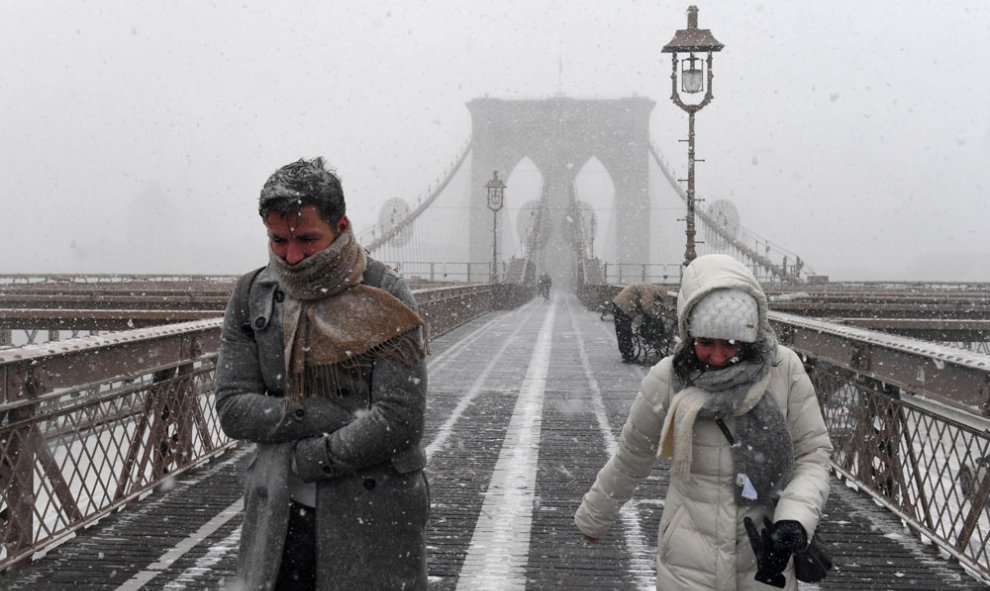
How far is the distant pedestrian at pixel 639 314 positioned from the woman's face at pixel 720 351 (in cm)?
1088

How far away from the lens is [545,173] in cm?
10200

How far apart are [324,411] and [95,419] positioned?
3.83 metres

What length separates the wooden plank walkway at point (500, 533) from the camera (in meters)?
4.20

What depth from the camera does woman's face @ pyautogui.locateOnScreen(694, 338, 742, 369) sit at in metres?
2.58

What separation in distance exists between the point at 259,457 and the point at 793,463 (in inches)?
60.8

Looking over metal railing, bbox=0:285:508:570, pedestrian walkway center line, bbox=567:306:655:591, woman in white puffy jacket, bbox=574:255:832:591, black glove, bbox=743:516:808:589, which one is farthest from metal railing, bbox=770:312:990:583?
metal railing, bbox=0:285:508:570

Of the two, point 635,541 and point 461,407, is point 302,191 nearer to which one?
point 635,541

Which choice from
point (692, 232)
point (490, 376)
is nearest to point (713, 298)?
point (490, 376)

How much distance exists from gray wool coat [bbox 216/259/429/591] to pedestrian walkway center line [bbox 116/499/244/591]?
2.06 m

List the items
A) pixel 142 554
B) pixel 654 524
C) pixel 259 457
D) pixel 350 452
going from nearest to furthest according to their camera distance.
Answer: pixel 350 452 → pixel 259 457 → pixel 142 554 → pixel 654 524

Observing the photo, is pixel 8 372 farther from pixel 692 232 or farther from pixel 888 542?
pixel 692 232

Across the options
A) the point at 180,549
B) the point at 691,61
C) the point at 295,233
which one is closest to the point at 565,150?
the point at 691,61

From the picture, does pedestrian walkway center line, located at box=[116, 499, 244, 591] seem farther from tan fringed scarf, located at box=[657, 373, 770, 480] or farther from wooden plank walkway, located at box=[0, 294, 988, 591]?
tan fringed scarf, located at box=[657, 373, 770, 480]

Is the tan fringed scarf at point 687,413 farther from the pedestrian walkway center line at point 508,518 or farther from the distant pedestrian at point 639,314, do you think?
the distant pedestrian at point 639,314
